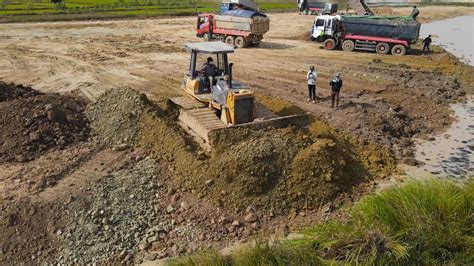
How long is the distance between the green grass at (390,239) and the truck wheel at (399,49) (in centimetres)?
1985

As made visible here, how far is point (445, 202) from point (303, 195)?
2964 millimetres

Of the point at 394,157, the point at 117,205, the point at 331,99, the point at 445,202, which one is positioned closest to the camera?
the point at 445,202

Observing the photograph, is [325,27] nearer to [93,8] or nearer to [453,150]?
[453,150]

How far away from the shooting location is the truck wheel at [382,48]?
2583cm

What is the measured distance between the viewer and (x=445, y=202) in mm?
7172

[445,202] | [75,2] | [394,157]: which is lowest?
[394,157]

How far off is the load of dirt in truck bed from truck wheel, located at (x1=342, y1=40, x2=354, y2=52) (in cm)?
1795

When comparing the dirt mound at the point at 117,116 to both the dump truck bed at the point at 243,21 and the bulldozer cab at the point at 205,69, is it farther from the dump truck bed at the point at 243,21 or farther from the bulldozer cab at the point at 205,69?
the dump truck bed at the point at 243,21

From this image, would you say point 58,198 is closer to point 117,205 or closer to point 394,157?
point 117,205

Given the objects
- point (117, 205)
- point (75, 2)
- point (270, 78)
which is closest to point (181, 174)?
point (117, 205)

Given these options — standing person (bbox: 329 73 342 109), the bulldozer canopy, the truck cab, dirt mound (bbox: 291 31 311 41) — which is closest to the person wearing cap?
the bulldozer canopy

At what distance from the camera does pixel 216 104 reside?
11.7 m

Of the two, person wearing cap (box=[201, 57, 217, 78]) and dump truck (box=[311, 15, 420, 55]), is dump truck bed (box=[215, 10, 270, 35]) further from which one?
person wearing cap (box=[201, 57, 217, 78])

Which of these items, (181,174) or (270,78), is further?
(270,78)
